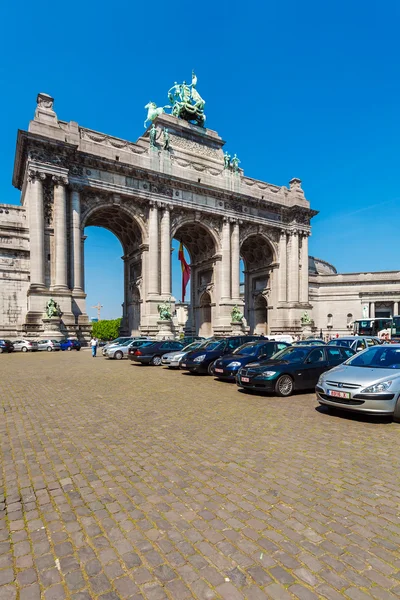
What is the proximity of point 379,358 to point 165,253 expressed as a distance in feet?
96.9

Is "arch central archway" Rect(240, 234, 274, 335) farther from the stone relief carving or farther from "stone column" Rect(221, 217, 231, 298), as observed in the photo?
the stone relief carving

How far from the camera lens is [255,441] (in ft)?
18.8

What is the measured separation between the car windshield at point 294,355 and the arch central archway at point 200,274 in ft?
100

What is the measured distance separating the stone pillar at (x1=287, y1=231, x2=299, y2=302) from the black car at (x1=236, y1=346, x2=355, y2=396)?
3408cm

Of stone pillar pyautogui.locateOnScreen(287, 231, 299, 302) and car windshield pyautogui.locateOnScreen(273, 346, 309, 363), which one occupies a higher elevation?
stone pillar pyautogui.locateOnScreen(287, 231, 299, 302)

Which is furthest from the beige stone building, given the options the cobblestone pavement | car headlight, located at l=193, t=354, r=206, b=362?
the cobblestone pavement

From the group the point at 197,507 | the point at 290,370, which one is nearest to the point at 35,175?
the point at 290,370

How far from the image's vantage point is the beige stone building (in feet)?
98.8

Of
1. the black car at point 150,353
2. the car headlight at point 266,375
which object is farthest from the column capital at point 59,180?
the car headlight at point 266,375

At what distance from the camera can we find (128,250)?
41031 millimetres

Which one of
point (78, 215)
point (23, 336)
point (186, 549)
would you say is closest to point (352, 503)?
point (186, 549)

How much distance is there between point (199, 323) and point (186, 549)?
137ft

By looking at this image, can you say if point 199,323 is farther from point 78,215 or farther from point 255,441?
point 255,441

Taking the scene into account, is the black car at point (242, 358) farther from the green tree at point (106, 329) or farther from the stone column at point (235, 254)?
the green tree at point (106, 329)
